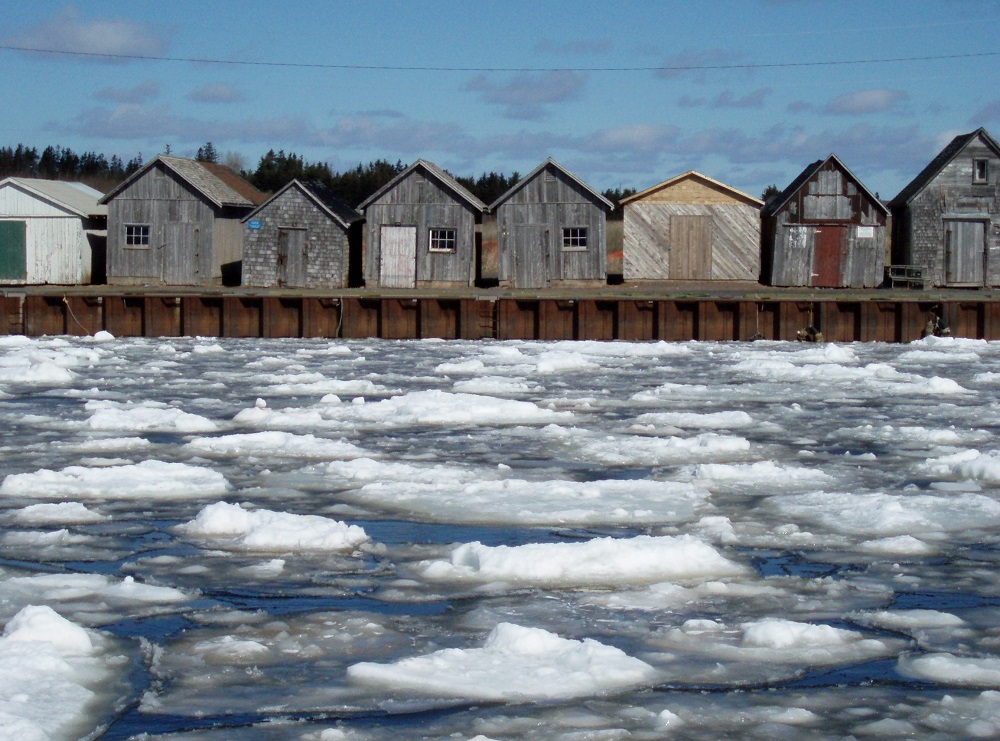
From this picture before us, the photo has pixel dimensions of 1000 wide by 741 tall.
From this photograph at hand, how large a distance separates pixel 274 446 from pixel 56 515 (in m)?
3.23

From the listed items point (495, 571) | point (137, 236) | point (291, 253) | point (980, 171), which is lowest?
point (495, 571)

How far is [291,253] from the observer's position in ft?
130

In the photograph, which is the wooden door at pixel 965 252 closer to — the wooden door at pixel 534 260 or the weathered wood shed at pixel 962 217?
the weathered wood shed at pixel 962 217

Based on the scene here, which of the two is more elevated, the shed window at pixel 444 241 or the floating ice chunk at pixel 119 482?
the shed window at pixel 444 241

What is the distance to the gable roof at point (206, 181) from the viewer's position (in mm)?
39812

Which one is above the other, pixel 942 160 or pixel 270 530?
pixel 942 160

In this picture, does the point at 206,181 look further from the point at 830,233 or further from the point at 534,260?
the point at 830,233

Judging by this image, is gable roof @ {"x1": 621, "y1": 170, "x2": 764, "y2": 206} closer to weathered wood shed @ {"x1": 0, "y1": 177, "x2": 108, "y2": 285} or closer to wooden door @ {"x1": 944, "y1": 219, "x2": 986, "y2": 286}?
wooden door @ {"x1": 944, "y1": 219, "x2": 986, "y2": 286}

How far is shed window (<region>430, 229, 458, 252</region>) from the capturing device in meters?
39.1

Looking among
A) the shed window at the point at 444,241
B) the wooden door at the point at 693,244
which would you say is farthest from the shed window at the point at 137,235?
the wooden door at the point at 693,244

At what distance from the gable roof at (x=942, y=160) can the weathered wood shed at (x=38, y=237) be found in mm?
26912

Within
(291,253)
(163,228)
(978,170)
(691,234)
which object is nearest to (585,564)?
(691,234)

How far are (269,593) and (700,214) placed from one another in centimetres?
3386

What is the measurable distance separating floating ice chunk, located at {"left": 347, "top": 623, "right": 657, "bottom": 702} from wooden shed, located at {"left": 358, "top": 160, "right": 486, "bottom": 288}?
33.5 metres
